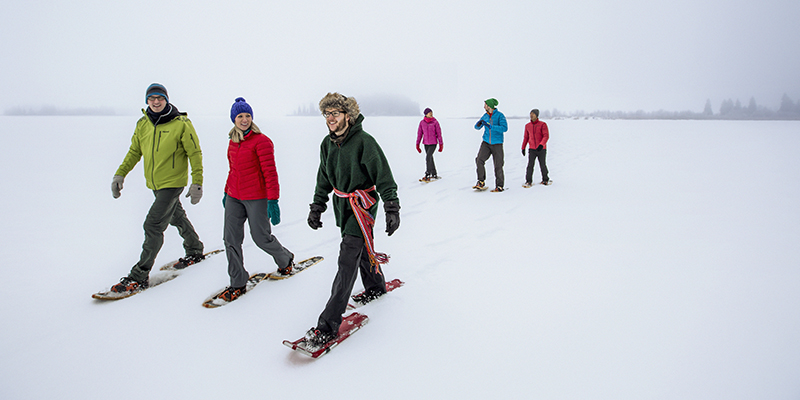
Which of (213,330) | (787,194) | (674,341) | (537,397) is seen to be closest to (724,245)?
(674,341)

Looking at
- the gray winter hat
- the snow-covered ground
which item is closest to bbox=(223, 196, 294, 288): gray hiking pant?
the snow-covered ground

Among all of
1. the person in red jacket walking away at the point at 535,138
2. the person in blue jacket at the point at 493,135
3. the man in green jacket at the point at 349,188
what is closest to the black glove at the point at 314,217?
the man in green jacket at the point at 349,188

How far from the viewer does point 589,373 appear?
8.65 feet

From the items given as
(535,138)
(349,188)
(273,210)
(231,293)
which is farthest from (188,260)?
(535,138)

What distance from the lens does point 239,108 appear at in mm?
3719

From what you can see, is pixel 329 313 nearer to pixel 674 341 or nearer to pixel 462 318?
pixel 462 318

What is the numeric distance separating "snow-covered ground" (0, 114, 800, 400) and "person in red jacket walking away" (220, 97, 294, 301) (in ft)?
1.40

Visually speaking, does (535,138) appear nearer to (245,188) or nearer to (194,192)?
(245,188)

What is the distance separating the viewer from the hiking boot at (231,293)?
3769 millimetres

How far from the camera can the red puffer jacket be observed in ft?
12.2

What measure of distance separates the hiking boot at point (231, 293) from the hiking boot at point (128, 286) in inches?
37.0

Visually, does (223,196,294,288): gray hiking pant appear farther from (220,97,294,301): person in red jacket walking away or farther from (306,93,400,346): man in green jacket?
(306,93,400,346): man in green jacket

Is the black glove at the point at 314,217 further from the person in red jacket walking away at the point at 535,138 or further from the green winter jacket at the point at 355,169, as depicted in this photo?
the person in red jacket walking away at the point at 535,138

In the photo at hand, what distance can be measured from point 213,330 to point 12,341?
1.62 m
